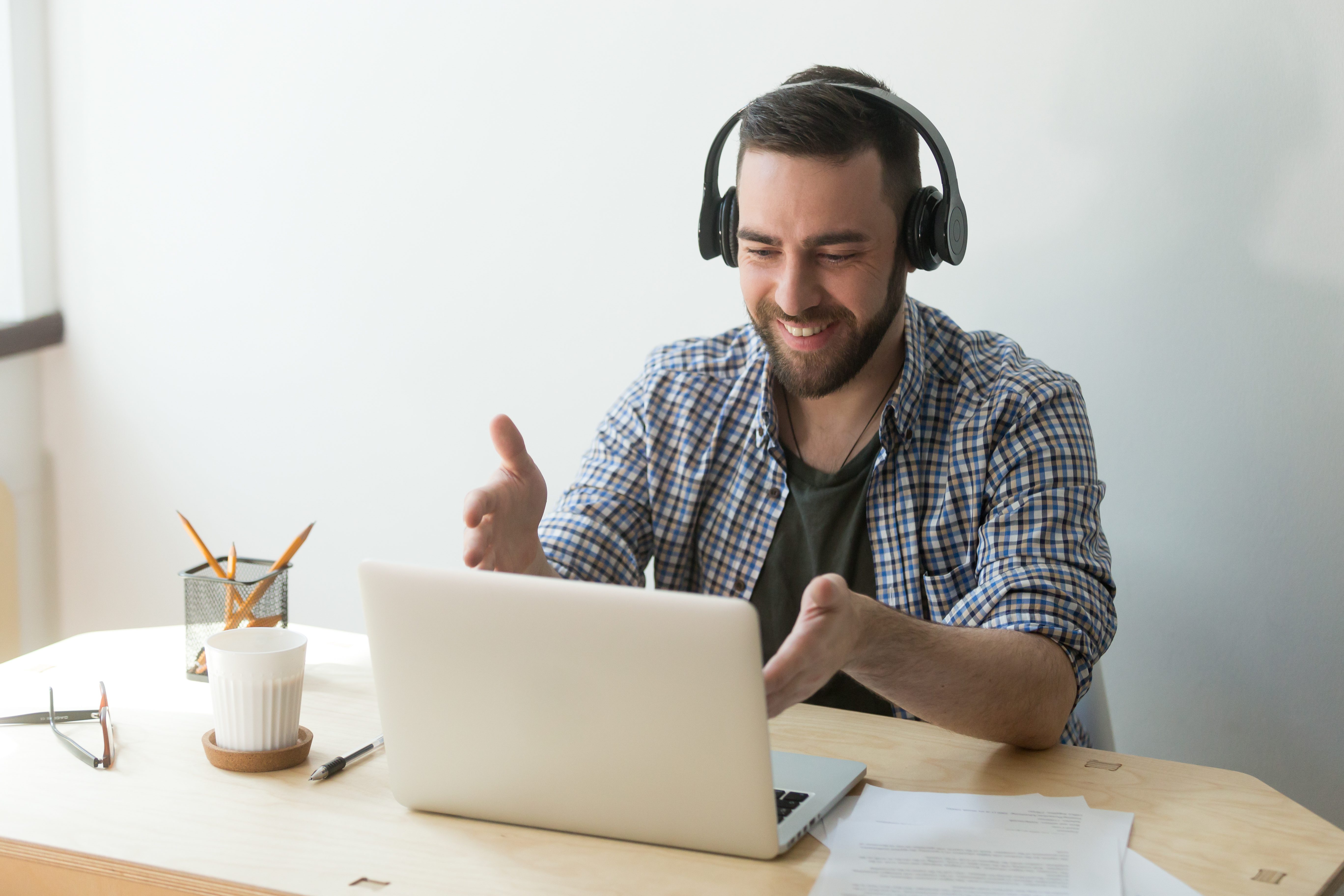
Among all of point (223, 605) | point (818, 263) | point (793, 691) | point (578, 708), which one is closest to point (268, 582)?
point (223, 605)

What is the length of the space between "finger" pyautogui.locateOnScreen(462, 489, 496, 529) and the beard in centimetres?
51

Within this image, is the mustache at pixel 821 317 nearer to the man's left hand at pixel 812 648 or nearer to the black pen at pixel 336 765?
Result: the man's left hand at pixel 812 648

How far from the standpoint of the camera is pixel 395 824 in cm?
97

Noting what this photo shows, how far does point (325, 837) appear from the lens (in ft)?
3.10

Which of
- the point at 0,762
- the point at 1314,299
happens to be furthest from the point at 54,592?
the point at 1314,299

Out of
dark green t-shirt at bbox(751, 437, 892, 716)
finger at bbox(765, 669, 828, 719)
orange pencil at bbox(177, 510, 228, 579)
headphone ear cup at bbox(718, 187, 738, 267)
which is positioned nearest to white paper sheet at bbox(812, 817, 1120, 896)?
finger at bbox(765, 669, 828, 719)

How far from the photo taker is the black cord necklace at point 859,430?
1.58 m

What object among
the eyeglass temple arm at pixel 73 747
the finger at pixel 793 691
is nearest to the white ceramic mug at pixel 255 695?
the eyeglass temple arm at pixel 73 747

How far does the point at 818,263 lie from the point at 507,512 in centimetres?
54

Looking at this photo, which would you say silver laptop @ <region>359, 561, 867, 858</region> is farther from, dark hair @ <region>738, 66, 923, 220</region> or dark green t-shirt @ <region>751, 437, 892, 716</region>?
dark hair @ <region>738, 66, 923, 220</region>

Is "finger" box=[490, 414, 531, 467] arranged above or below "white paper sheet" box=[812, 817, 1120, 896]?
above

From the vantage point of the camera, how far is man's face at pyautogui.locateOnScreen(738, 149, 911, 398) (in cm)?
145

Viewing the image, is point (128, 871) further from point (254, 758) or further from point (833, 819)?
point (833, 819)

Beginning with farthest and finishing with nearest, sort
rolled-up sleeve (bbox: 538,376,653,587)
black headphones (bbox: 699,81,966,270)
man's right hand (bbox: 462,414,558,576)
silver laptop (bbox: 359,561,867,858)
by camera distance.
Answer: rolled-up sleeve (bbox: 538,376,653,587), black headphones (bbox: 699,81,966,270), man's right hand (bbox: 462,414,558,576), silver laptop (bbox: 359,561,867,858)
